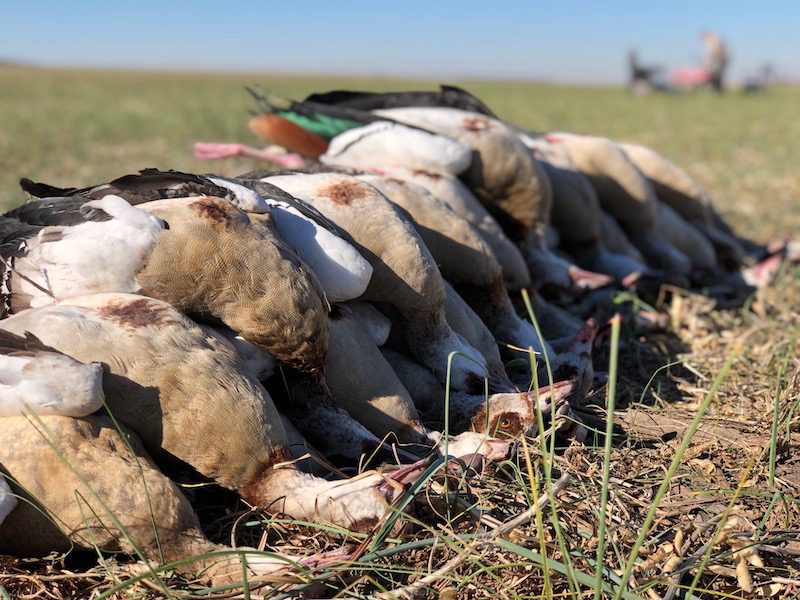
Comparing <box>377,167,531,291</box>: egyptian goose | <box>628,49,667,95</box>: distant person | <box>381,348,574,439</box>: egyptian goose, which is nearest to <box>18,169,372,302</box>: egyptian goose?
<box>381,348,574,439</box>: egyptian goose

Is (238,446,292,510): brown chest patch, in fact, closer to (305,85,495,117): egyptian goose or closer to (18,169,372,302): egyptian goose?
(18,169,372,302): egyptian goose

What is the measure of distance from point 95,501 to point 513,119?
2073cm

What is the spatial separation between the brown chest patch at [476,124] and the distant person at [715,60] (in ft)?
111

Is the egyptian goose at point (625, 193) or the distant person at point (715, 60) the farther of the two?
the distant person at point (715, 60)

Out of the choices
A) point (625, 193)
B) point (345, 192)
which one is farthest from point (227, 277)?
point (625, 193)

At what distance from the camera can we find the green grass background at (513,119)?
965 centimetres

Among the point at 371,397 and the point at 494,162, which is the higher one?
the point at 494,162

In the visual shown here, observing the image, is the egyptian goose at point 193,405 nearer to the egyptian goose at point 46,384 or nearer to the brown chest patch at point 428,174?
the egyptian goose at point 46,384

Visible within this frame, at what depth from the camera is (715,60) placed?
1391 inches

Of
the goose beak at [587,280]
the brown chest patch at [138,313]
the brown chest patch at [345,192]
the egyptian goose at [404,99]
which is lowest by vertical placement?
the goose beak at [587,280]

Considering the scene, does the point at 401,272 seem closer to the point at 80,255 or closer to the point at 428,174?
the point at 428,174

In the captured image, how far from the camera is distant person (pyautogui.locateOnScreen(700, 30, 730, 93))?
35125 millimetres

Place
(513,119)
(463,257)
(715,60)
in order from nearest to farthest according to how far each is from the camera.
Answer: (463,257) → (513,119) → (715,60)

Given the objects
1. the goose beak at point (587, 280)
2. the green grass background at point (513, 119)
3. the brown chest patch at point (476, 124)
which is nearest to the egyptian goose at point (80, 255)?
the brown chest patch at point (476, 124)
